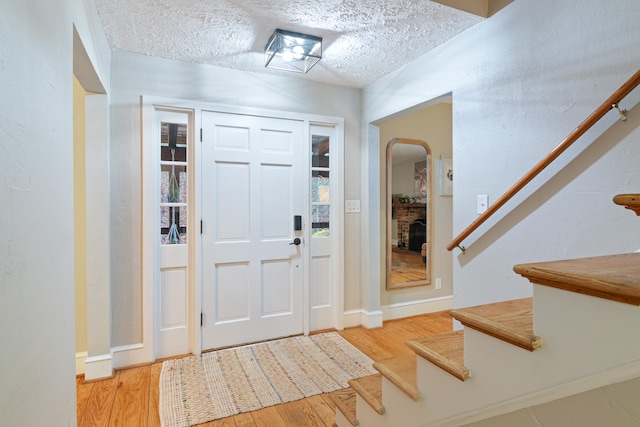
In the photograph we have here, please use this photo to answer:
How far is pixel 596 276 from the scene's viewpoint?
0.68 m

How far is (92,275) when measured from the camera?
2.29 meters

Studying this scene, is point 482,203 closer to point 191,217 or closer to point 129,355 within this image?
point 191,217

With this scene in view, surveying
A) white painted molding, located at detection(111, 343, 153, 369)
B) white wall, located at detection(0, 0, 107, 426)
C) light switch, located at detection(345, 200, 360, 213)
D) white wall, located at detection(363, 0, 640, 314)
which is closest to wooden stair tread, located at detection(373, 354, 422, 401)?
white wall, located at detection(363, 0, 640, 314)

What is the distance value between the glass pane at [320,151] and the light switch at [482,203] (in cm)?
154

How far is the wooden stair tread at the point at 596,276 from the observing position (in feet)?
2.00

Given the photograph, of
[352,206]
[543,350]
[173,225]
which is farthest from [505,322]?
[173,225]

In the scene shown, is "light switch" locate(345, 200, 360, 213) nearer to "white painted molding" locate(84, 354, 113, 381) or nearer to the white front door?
the white front door

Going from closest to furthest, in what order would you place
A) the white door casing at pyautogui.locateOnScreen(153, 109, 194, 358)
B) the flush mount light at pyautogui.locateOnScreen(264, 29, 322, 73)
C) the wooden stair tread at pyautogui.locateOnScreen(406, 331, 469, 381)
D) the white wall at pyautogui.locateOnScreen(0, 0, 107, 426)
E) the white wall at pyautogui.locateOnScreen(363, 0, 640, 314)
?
the white wall at pyautogui.locateOnScreen(0, 0, 107, 426) < the wooden stair tread at pyautogui.locateOnScreen(406, 331, 469, 381) < the white wall at pyautogui.locateOnScreen(363, 0, 640, 314) < the flush mount light at pyautogui.locateOnScreen(264, 29, 322, 73) < the white door casing at pyautogui.locateOnScreen(153, 109, 194, 358)

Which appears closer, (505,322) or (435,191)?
(505,322)

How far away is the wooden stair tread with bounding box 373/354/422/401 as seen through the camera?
4.12ft

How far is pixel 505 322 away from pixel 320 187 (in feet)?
7.82

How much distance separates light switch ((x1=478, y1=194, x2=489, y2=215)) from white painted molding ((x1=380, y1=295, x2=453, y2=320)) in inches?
68.9

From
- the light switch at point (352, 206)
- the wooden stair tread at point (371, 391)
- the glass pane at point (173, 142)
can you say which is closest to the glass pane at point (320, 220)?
the light switch at point (352, 206)

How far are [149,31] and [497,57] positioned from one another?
2258mm
